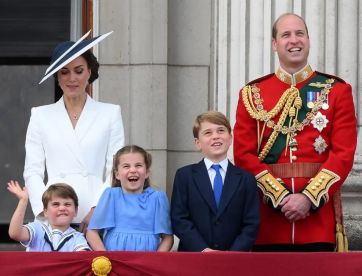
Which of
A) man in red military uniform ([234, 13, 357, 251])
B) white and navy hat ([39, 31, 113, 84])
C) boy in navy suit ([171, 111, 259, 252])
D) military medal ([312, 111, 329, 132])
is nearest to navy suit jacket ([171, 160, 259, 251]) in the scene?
boy in navy suit ([171, 111, 259, 252])

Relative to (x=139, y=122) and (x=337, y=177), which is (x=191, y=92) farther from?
(x=337, y=177)

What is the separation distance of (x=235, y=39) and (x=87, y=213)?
2.46m

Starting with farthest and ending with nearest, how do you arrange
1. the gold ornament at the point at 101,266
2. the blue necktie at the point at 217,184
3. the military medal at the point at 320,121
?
the military medal at the point at 320,121
the blue necktie at the point at 217,184
the gold ornament at the point at 101,266

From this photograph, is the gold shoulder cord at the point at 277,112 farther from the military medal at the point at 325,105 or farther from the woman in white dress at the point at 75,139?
the woman in white dress at the point at 75,139

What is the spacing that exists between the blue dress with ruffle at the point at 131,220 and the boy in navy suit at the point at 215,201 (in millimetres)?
79

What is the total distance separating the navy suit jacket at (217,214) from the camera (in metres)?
8.05

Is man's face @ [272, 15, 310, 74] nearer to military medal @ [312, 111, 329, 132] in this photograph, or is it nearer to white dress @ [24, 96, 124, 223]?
military medal @ [312, 111, 329, 132]

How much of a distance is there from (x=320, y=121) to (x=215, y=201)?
2.39 feet

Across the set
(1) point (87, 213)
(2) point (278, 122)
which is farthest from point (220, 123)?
(1) point (87, 213)

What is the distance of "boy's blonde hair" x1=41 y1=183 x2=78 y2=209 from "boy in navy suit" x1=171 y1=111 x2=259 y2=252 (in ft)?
1.72

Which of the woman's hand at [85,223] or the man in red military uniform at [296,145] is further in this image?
the woman's hand at [85,223]

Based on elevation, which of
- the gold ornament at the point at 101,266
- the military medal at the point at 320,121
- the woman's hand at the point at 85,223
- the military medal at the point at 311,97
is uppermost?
the military medal at the point at 311,97

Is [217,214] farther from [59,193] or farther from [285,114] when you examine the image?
[59,193]

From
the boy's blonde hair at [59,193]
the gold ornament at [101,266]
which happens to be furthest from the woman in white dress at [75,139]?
the gold ornament at [101,266]
